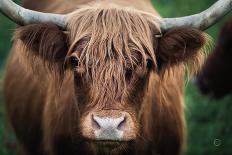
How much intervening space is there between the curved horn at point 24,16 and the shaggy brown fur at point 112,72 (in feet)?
0.31

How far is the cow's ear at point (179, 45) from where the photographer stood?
6.05 metres

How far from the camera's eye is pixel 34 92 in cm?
746

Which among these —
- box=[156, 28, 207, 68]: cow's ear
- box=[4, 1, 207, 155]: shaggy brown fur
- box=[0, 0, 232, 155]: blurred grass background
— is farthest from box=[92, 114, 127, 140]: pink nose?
box=[0, 0, 232, 155]: blurred grass background

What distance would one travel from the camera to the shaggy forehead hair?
19.1 feet

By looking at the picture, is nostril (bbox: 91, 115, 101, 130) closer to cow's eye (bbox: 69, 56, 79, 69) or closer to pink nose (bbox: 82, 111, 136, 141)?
pink nose (bbox: 82, 111, 136, 141)

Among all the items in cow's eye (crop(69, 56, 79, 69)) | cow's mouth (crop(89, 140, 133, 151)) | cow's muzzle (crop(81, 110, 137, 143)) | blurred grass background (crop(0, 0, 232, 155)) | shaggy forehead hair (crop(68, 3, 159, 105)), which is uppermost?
shaggy forehead hair (crop(68, 3, 159, 105))

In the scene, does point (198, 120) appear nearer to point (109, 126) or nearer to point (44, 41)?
point (44, 41)

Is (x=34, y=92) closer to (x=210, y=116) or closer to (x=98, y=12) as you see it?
(x=98, y=12)

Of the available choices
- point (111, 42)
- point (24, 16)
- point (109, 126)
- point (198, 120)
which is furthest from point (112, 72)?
point (198, 120)

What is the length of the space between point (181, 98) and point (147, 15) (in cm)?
110

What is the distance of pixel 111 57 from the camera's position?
586cm

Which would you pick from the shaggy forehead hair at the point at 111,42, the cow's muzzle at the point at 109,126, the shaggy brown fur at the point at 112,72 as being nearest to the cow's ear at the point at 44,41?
the shaggy brown fur at the point at 112,72

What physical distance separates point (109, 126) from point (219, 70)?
581 centimetres

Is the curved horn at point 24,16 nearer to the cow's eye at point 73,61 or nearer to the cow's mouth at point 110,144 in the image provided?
the cow's eye at point 73,61
